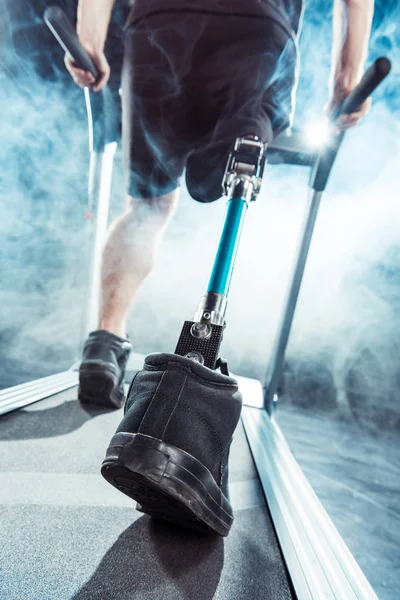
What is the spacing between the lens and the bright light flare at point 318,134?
1.12 m

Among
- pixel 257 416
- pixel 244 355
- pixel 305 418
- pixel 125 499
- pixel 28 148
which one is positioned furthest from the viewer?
pixel 244 355

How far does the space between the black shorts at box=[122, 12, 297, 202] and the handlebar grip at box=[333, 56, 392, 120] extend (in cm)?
15

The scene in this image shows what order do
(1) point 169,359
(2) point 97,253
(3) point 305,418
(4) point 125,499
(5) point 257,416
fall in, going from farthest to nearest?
(3) point 305,418, (2) point 97,253, (5) point 257,416, (4) point 125,499, (1) point 169,359

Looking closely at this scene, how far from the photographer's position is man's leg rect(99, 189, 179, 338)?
1013 millimetres

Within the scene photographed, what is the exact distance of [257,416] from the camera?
121 cm

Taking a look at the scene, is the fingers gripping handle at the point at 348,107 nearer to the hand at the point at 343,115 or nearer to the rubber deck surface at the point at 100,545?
the hand at the point at 343,115

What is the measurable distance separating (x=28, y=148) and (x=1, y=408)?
3.48 feet

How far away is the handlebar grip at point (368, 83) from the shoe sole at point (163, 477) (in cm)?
68

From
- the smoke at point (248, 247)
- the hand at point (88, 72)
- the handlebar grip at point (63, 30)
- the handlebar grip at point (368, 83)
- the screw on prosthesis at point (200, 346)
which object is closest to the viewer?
the screw on prosthesis at point (200, 346)

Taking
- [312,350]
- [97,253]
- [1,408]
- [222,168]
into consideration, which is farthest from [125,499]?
[312,350]

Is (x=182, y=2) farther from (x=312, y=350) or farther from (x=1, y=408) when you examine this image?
(x=312, y=350)

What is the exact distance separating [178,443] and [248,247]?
69.2 inches

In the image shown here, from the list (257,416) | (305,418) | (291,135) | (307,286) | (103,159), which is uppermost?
(291,135)

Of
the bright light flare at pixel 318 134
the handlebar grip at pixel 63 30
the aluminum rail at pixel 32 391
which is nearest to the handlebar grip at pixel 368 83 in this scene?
the bright light flare at pixel 318 134
